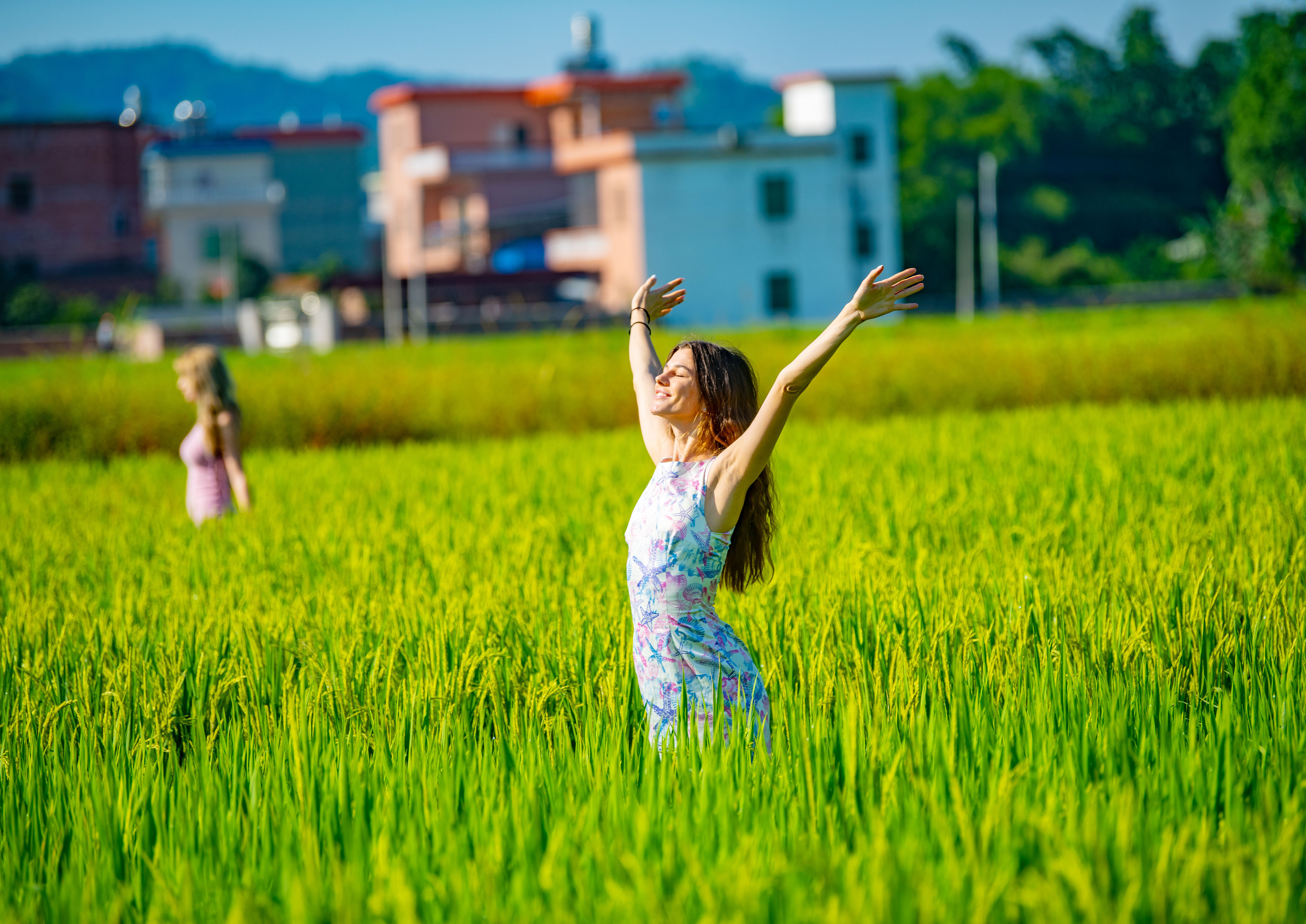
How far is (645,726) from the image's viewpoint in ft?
11.3

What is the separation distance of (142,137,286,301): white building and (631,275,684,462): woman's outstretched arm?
4961 cm

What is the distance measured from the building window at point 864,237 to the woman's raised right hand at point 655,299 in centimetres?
3977

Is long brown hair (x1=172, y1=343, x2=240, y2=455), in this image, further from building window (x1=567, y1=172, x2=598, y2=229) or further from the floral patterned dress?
building window (x1=567, y1=172, x2=598, y2=229)

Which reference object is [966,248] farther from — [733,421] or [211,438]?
[733,421]

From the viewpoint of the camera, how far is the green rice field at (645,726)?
2.18 meters

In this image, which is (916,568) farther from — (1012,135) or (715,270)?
(1012,135)

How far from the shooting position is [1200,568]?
15.5 ft

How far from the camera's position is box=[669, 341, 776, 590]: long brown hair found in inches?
123

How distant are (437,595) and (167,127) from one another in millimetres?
70854

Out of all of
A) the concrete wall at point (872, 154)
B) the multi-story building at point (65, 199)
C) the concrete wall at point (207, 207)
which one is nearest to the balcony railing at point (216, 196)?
the concrete wall at point (207, 207)

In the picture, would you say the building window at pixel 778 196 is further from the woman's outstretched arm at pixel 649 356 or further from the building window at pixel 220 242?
the woman's outstretched arm at pixel 649 356

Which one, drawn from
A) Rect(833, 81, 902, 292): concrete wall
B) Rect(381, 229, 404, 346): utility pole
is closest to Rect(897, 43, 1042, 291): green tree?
Rect(833, 81, 902, 292): concrete wall

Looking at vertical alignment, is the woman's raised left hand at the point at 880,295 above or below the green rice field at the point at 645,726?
above

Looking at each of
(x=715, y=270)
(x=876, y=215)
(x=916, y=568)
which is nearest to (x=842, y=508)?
(x=916, y=568)
